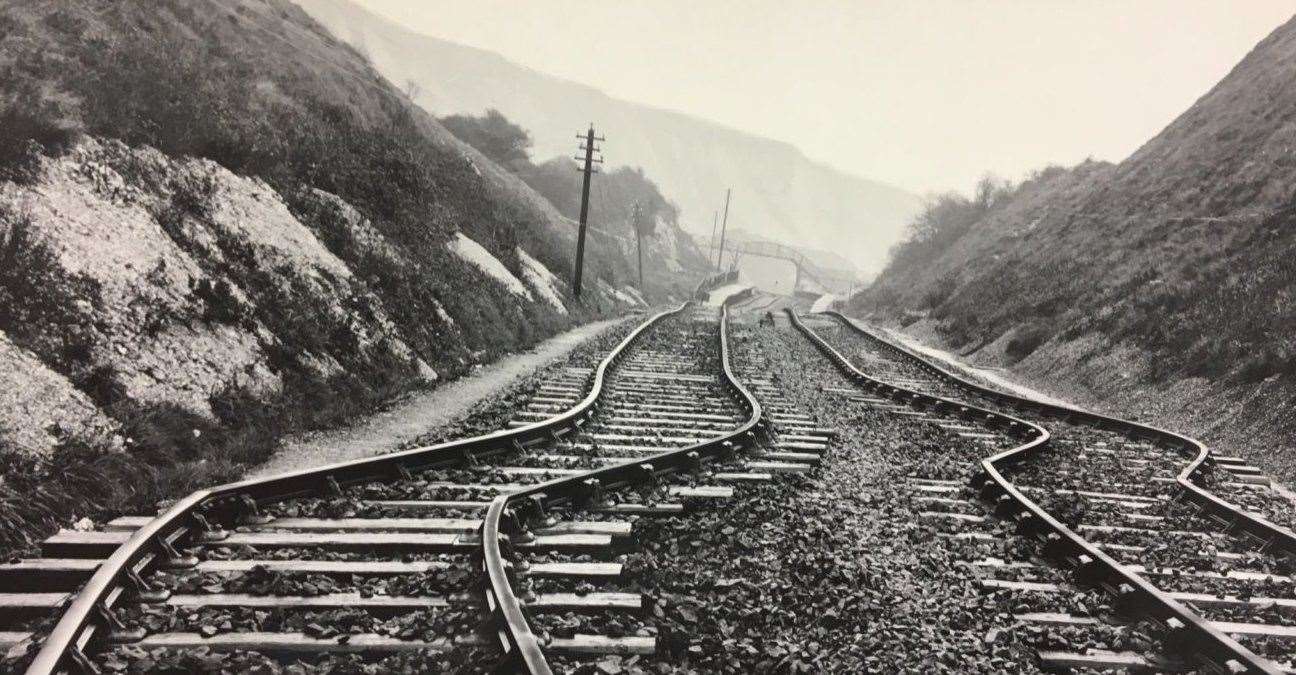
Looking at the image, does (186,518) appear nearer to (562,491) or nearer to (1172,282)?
(562,491)

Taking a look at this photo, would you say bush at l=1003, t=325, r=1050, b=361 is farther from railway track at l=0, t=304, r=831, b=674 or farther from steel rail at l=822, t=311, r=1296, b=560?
railway track at l=0, t=304, r=831, b=674

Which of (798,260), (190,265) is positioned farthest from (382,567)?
(798,260)

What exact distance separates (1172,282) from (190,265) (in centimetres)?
2121

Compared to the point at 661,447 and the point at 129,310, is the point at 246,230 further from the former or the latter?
the point at 661,447

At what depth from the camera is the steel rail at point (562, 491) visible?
3.40m

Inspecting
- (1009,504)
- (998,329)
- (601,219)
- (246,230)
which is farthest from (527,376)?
(601,219)

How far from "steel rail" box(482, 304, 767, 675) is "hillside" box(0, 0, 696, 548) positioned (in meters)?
2.89

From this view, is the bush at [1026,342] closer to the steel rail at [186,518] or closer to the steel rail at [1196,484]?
the steel rail at [1196,484]

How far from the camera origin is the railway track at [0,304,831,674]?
3557 millimetres

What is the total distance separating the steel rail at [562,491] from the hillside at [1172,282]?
742 cm

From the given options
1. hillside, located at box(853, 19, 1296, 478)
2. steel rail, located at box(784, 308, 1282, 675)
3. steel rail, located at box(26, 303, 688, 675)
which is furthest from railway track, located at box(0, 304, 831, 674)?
hillside, located at box(853, 19, 1296, 478)

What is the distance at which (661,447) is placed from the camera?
794 cm

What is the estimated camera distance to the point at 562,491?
19.0ft

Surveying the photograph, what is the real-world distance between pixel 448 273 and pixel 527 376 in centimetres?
539
